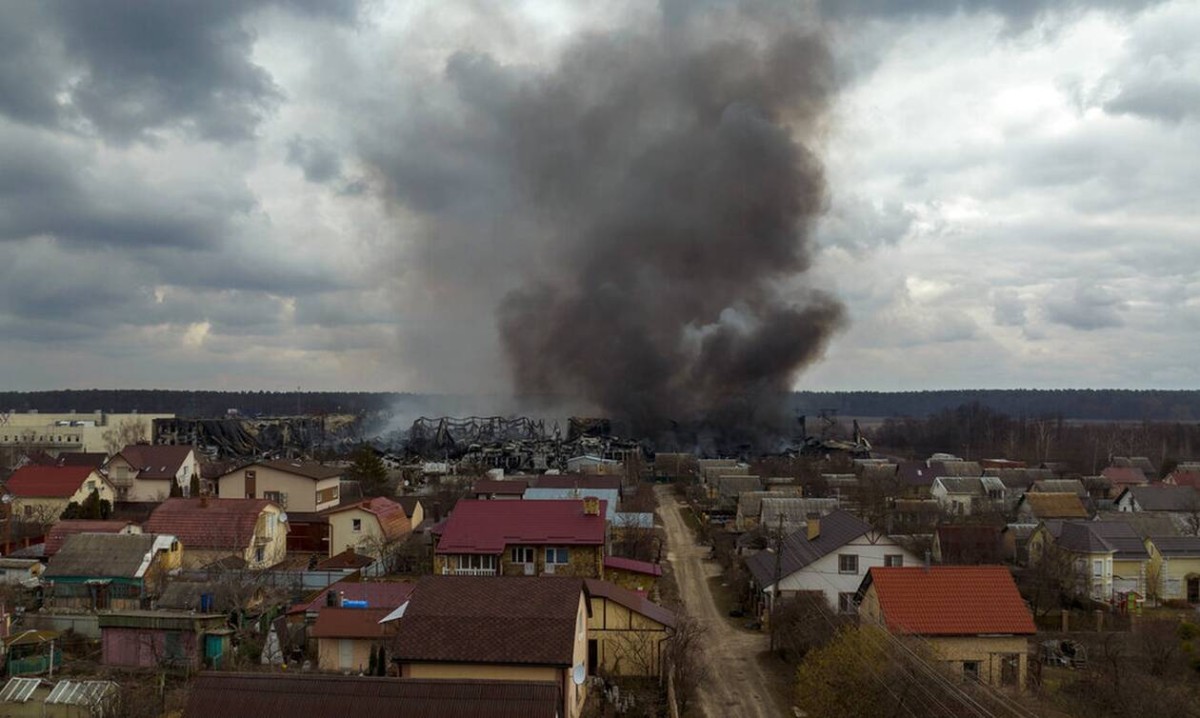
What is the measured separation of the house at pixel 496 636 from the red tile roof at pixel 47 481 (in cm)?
3034

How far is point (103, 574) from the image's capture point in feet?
81.2

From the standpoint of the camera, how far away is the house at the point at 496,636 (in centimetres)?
1512

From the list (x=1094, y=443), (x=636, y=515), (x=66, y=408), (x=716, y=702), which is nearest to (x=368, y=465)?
(x=636, y=515)

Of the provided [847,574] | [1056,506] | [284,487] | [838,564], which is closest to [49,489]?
[284,487]

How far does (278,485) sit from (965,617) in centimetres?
2774

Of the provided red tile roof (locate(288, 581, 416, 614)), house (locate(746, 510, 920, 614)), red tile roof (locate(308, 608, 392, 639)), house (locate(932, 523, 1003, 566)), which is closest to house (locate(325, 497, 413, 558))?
red tile roof (locate(288, 581, 416, 614))

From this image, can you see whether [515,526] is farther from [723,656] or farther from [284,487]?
[284,487]

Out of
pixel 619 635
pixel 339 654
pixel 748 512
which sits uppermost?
pixel 748 512

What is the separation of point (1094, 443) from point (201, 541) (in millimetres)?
81703

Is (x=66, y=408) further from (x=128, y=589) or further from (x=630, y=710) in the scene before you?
(x=630, y=710)

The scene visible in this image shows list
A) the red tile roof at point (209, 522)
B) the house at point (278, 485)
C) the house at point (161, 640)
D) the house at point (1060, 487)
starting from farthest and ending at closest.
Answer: the house at point (1060, 487)
the house at point (278, 485)
the red tile roof at point (209, 522)
the house at point (161, 640)

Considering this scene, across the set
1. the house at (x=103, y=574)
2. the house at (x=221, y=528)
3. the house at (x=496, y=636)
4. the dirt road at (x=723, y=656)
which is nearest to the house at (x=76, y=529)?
the house at (x=221, y=528)

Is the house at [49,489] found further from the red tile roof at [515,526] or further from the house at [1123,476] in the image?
the house at [1123,476]

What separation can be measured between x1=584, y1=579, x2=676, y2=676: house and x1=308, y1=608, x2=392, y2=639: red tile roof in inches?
174
